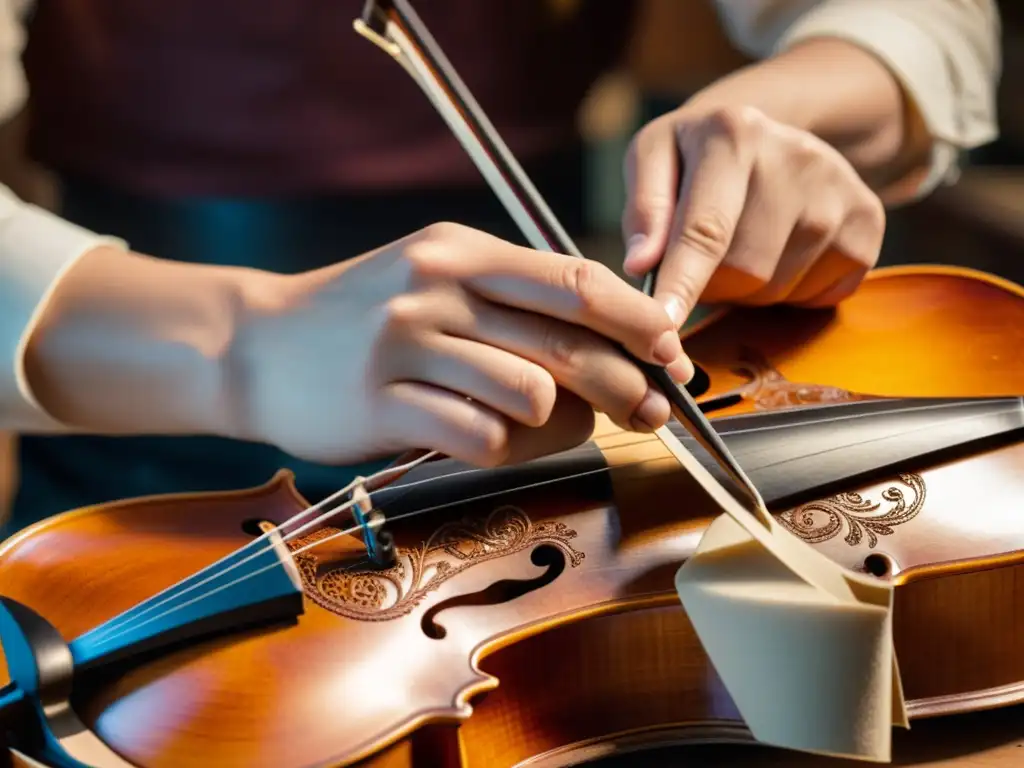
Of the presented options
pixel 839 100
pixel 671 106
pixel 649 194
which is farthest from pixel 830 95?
pixel 671 106

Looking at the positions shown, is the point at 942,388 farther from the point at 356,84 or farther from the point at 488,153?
the point at 356,84

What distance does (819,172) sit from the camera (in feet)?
1.86

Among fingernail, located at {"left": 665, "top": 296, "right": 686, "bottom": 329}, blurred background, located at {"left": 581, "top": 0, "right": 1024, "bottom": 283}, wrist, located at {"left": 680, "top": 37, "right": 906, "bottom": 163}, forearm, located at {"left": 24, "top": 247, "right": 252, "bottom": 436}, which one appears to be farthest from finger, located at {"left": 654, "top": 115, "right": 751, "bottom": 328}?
blurred background, located at {"left": 581, "top": 0, "right": 1024, "bottom": 283}

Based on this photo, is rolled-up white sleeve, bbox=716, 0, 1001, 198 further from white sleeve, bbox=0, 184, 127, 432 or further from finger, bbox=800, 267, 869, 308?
white sleeve, bbox=0, 184, 127, 432

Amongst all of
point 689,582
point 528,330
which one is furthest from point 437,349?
point 689,582

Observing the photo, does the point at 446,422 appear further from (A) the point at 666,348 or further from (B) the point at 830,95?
(B) the point at 830,95

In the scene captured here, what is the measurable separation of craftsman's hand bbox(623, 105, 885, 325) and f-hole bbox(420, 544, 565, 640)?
15cm

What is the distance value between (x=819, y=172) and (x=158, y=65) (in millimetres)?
465

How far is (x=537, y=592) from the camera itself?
403mm

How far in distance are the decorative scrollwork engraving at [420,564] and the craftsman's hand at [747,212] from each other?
0.49 ft

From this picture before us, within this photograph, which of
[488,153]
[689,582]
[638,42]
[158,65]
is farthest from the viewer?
[638,42]

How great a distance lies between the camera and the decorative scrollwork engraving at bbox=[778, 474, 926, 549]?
425mm

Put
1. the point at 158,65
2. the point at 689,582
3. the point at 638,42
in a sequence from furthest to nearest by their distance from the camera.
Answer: the point at 638,42 → the point at 158,65 → the point at 689,582

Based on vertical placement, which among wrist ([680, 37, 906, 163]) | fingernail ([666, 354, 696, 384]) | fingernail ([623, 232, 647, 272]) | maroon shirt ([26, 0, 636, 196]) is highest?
maroon shirt ([26, 0, 636, 196])
